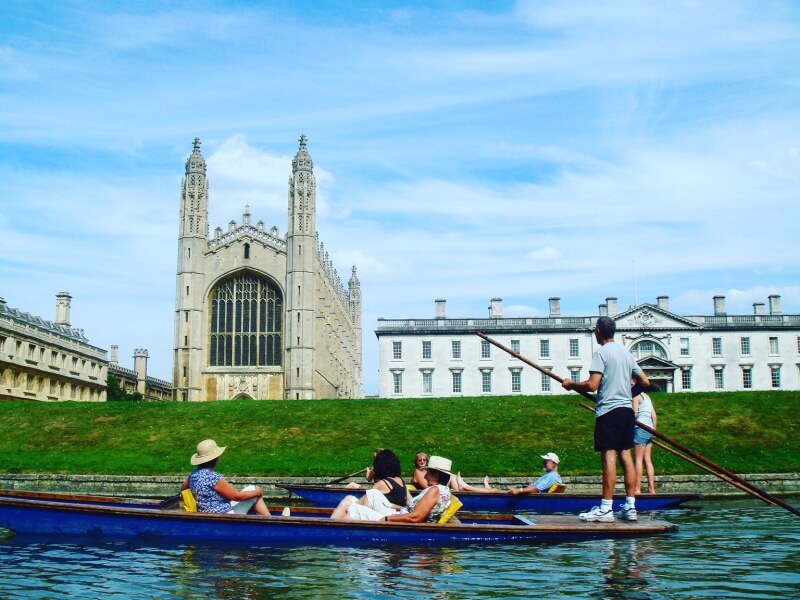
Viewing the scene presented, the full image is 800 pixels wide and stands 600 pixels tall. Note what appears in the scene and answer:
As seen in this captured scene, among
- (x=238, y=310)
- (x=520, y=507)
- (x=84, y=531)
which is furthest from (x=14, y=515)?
(x=238, y=310)

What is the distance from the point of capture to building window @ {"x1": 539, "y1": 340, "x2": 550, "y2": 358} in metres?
74.6

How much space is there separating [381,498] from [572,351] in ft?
213

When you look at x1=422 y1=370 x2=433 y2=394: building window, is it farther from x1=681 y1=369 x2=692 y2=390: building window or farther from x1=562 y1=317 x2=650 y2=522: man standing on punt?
x1=562 y1=317 x2=650 y2=522: man standing on punt

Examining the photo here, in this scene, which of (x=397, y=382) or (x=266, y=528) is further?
(x=397, y=382)

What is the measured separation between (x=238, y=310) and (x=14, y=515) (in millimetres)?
57164

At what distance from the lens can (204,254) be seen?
2687 inches

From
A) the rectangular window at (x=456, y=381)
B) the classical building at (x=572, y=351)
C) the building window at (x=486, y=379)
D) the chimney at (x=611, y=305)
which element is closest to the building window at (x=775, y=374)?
the classical building at (x=572, y=351)

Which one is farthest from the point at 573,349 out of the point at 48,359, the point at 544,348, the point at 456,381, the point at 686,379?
the point at 48,359

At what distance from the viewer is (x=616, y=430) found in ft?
36.4

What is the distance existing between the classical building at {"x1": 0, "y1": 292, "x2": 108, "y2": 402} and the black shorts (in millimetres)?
59069

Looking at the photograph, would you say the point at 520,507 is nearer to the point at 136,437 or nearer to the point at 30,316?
the point at 136,437

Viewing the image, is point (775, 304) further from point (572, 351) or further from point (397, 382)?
point (397, 382)

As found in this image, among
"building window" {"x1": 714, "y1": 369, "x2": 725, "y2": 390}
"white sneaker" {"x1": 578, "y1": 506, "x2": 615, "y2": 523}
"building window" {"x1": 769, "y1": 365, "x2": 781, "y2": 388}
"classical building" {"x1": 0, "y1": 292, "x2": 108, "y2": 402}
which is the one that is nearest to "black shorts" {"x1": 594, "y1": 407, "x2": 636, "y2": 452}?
"white sneaker" {"x1": 578, "y1": 506, "x2": 615, "y2": 523}

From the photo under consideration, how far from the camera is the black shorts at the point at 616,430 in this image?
11070mm
